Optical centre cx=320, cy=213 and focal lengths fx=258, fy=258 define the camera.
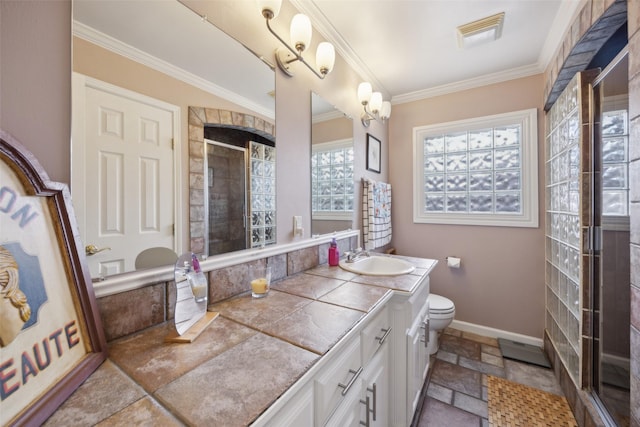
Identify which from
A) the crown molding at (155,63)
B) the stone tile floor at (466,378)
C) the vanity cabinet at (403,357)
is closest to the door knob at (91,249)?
the crown molding at (155,63)

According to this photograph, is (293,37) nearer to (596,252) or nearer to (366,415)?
(366,415)

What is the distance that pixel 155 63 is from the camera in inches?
34.1

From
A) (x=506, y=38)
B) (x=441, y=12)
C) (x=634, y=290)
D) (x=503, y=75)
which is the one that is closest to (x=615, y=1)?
(x=441, y=12)

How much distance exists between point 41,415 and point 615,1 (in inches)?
82.5

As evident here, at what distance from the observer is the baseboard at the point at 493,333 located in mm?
2199

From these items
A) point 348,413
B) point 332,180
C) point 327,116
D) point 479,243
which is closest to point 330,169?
point 332,180

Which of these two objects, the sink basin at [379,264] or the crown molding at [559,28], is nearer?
the crown molding at [559,28]

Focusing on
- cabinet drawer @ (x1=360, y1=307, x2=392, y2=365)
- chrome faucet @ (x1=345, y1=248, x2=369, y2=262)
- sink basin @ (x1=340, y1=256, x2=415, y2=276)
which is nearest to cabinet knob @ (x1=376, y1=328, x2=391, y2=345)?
cabinet drawer @ (x1=360, y1=307, x2=392, y2=365)

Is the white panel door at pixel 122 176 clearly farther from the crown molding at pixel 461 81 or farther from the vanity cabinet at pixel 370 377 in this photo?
the crown molding at pixel 461 81

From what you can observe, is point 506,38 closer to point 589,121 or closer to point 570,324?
point 589,121

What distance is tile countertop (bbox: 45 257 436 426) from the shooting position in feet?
1.63

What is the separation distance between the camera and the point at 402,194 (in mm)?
2752

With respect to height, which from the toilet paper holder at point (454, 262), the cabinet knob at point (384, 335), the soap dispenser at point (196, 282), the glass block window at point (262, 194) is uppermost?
the glass block window at point (262, 194)

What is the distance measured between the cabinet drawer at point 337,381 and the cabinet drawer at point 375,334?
0.15ft
